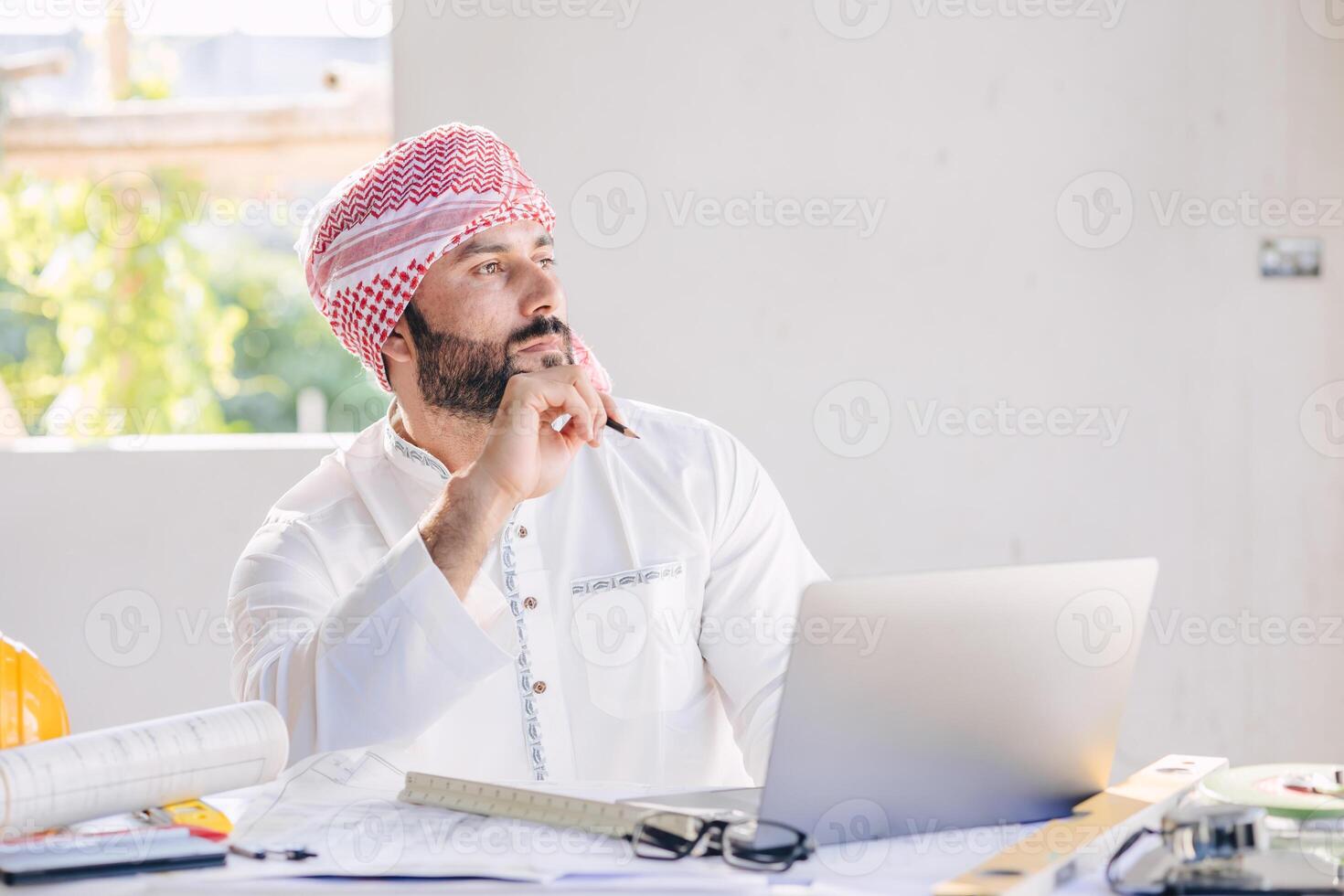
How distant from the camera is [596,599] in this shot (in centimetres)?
194

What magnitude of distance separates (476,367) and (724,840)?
1.00 m

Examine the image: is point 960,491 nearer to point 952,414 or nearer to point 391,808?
point 952,414

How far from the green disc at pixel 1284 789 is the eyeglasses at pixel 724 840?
393 millimetres

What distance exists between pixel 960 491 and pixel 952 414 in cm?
17

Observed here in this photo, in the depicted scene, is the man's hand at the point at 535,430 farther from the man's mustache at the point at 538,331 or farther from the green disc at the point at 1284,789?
the green disc at the point at 1284,789

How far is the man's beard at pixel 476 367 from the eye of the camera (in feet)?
6.47

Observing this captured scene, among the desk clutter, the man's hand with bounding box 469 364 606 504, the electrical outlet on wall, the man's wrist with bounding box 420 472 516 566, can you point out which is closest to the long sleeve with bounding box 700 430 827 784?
the man's hand with bounding box 469 364 606 504

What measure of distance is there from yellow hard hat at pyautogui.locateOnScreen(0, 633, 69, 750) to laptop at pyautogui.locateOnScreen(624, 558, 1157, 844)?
25.2 inches

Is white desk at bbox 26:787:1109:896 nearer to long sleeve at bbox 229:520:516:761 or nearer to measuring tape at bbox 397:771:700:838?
measuring tape at bbox 397:771:700:838

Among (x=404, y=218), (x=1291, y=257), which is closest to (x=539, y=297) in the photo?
(x=404, y=218)

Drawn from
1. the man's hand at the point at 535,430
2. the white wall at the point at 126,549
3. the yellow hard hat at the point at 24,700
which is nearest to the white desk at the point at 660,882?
the yellow hard hat at the point at 24,700

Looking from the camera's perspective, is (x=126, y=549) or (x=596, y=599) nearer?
(x=596, y=599)

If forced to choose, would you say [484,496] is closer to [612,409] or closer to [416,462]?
[612,409]

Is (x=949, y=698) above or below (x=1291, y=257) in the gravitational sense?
below
